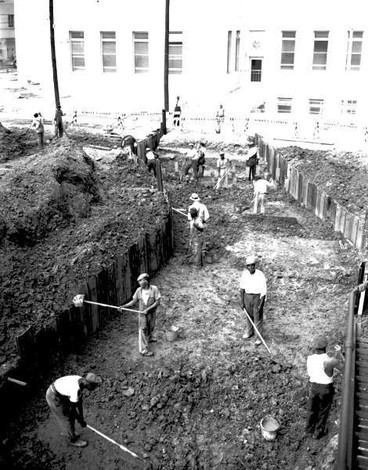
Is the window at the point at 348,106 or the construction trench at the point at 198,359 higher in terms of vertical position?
the window at the point at 348,106

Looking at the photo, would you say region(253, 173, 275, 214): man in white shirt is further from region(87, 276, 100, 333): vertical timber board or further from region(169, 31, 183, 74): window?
region(169, 31, 183, 74): window

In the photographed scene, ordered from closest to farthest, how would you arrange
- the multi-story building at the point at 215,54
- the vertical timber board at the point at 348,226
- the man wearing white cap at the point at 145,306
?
the man wearing white cap at the point at 145,306 → the vertical timber board at the point at 348,226 → the multi-story building at the point at 215,54

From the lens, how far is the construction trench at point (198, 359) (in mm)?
8617

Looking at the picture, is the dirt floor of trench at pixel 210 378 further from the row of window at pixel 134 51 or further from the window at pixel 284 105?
the row of window at pixel 134 51

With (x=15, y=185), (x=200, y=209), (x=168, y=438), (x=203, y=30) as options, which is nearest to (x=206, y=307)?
(x=200, y=209)

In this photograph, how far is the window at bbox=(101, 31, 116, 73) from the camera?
105 ft

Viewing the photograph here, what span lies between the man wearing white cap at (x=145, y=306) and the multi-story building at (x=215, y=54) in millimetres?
21739

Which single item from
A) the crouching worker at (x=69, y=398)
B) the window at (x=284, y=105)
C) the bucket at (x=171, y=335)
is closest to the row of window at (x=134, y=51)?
the window at (x=284, y=105)

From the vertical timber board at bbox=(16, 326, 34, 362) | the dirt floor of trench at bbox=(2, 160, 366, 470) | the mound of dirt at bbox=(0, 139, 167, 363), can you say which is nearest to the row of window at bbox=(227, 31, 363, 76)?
the mound of dirt at bbox=(0, 139, 167, 363)

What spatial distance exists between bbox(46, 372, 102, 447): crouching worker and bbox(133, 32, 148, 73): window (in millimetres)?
26572

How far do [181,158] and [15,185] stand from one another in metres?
10.1

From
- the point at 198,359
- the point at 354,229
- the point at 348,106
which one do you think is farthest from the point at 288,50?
the point at 198,359

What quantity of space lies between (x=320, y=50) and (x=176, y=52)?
8.14 meters

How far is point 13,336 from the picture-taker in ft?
34.6
